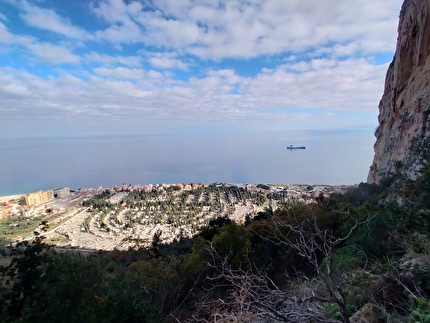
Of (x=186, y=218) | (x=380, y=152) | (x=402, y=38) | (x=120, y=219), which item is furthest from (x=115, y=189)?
(x=402, y=38)

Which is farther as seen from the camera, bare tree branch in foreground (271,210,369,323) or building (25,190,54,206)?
building (25,190,54,206)

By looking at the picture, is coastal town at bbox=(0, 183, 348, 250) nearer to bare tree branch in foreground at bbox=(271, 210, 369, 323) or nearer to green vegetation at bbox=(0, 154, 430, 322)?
green vegetation at bbox=(0, 154, 430, 322)

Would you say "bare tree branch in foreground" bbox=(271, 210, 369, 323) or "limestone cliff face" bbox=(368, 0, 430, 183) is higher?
"limestone cliff face" bbox=(368, 0, 430, 183)

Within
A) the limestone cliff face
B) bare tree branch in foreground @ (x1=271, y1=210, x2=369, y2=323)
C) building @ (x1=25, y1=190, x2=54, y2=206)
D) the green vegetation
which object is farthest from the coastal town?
bare tree branch in foreground @ (x1=271, y1=210, x2=369, y2=323)

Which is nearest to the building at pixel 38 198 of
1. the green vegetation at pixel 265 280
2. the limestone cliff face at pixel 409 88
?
the green vegetation at pixel 265 280

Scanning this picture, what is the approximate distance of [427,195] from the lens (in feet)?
14.6

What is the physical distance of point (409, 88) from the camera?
14047mm

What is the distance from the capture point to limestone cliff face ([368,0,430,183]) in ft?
39.0

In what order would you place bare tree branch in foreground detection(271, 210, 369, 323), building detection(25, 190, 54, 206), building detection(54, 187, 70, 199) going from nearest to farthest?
bare tree branch in foreground detection(271, 210, 369, 323) → building detection(25, 190, 54, 206) → building detection(54, 187, 70, 199)

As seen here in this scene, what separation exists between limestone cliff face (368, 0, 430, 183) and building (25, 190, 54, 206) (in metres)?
39.9

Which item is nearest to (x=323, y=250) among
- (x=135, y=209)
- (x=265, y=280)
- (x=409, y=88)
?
→ (x=265, y=280)

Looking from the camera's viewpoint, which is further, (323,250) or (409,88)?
(409,88)

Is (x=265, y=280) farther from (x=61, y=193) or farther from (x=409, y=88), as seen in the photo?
(x=61, y=193)

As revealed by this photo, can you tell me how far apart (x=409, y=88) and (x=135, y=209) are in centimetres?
3559
